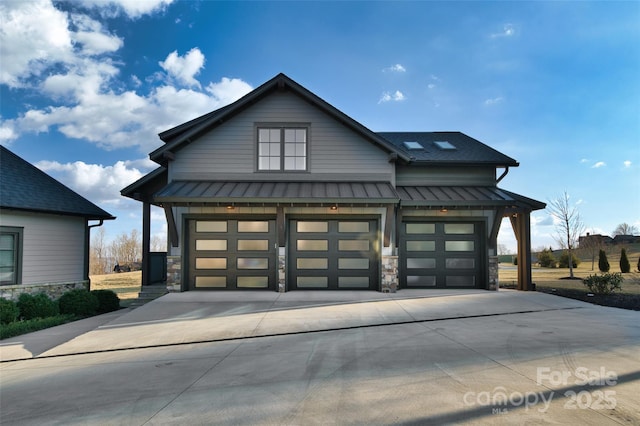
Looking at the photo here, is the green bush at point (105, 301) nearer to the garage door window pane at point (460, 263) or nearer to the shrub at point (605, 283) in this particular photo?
the garage door window pane at point (460, 263)

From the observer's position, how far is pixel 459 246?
1222cm

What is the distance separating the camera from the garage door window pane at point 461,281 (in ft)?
39.9

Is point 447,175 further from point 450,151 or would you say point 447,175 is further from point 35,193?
point 35,193

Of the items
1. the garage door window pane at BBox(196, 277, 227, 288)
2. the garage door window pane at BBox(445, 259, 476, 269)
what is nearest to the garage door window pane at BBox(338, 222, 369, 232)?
the garage door window pane at BBox(445, 259, 476, 269)

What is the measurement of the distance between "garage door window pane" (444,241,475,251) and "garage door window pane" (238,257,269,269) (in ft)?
21.0

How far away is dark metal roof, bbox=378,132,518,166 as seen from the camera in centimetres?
1248

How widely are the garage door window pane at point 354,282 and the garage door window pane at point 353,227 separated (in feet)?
5.41

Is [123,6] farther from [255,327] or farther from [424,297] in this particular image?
[424,297]

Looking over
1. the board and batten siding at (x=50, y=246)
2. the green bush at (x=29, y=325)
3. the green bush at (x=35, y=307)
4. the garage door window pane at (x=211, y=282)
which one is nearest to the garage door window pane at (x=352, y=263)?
the garage door window pane at (x=211, y=282)

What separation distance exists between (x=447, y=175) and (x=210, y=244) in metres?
8.99

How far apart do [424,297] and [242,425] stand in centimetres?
827

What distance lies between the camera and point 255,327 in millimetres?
7312

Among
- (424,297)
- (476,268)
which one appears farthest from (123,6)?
(476,268)

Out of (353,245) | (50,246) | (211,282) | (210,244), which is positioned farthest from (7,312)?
(353,245)
